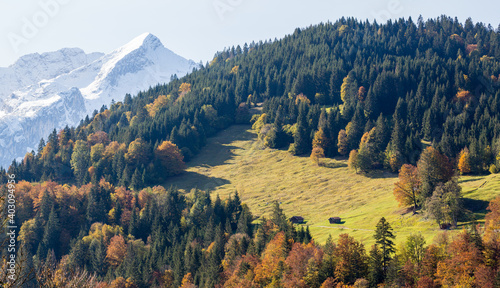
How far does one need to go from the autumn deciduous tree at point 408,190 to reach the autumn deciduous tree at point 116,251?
75.8m

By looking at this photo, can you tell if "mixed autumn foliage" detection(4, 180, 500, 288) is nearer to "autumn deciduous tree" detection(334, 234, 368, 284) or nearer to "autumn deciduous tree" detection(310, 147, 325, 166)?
"autumn deciduous tree" detection(334, 234, 368, 284)

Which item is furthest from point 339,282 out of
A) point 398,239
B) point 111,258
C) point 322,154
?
point 322,154

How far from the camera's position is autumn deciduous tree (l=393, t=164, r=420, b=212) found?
104562 mm

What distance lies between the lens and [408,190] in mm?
106812

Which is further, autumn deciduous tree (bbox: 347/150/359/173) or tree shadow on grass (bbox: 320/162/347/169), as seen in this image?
→ tree shadow on grass (bbox: 320/162/347/169)

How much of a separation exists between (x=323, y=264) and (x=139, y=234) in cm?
7550

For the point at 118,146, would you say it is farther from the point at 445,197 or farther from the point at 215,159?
the point at 445,197

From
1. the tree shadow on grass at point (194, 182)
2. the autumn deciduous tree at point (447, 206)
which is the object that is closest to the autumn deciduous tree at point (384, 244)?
the autumn deciduous tree at point (447, 206)

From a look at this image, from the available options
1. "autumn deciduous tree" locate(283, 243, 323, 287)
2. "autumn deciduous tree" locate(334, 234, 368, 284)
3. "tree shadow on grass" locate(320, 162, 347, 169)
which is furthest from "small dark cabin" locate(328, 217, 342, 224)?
"tree shadow on grass" locate(320, 162, 347, 169)

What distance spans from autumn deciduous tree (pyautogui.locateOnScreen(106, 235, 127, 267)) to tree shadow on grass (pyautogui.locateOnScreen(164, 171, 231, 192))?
38.7 metres

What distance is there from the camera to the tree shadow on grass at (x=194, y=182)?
529ft

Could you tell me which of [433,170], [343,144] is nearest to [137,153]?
[343,144]

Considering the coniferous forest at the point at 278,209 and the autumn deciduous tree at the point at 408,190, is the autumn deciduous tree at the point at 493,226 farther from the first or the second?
the autumn deciduous tree at the point at 408,190

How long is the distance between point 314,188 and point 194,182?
162 ft
